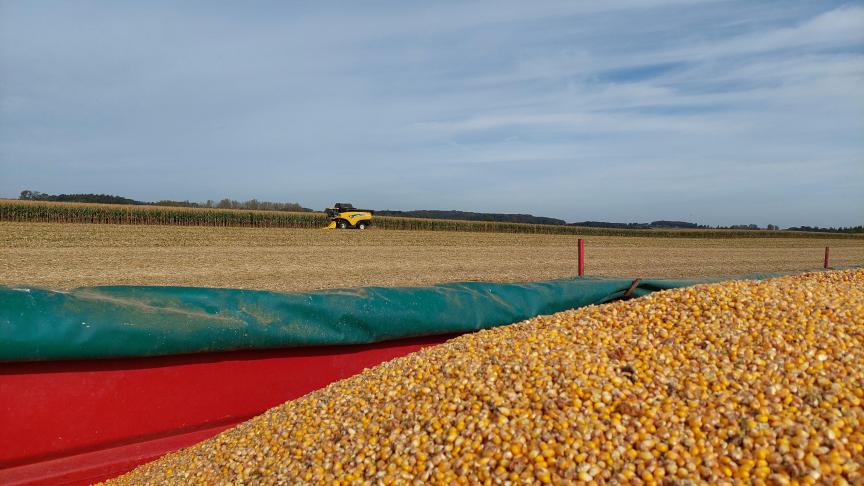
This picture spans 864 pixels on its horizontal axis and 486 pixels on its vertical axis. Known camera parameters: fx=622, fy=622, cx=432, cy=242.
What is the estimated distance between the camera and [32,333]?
294cm

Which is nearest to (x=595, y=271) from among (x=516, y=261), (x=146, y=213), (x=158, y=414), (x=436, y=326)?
(x=516, y=261)

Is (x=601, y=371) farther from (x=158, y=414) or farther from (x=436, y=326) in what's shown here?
(x=158, y=414)

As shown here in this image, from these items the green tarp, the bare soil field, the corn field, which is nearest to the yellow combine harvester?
the bare soil field

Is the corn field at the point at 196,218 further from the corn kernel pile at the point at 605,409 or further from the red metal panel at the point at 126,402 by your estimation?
the corn kernel pile at the point at 605,409

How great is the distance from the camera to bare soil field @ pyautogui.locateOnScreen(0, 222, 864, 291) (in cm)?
1292

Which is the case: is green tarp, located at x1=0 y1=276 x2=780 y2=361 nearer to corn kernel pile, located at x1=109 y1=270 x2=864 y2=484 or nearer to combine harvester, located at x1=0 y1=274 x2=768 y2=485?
combine harvester, located at x1=0 y1=274 x2=768 y2=485

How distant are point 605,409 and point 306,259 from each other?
15.6 metres

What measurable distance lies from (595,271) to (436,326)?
14.0 meters

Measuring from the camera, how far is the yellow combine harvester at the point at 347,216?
30906 mm

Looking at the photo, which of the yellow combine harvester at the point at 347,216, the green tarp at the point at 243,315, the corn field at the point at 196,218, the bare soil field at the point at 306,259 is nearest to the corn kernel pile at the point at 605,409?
the green tarp at the point at 243,315

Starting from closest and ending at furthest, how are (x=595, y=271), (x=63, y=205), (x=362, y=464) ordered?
(x=362, y=464), (x=595, y=271), (x=63, y=205)

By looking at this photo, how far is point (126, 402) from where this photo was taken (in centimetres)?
327

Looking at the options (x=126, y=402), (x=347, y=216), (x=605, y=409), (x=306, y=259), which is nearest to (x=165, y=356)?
(x=126, y=402)

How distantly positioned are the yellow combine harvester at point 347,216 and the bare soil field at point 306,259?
9.97ft
